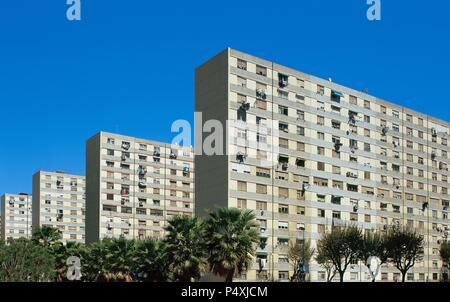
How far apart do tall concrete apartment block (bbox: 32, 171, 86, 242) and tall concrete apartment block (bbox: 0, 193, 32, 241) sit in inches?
1396

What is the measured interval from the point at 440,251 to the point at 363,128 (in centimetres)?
2319

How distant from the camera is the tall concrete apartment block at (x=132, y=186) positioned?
104 meters

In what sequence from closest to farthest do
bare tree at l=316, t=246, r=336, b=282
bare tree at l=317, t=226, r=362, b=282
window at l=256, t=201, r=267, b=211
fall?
bare tree at l=317, t=226, r=362, b=282 < window at l=256, t=201, r=267, b=211 < bare tree at l=316, t=246, r=336, b=282

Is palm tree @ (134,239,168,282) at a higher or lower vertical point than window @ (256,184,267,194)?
lower

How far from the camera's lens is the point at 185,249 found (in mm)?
43594

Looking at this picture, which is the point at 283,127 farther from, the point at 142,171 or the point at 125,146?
the point at 142,171

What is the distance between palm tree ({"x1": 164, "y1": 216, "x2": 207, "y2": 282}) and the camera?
43500 millimetres

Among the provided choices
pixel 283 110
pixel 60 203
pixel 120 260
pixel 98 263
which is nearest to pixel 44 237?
pixel 98 263

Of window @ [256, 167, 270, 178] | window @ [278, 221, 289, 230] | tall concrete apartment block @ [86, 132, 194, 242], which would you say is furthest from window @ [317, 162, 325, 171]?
tall concrete apartment block @ [86, 132, 194, 242]

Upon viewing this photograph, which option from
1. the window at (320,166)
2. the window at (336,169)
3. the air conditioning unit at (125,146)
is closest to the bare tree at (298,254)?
the window at (320,166)

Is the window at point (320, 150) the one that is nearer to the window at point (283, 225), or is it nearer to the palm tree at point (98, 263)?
the window at point (283, 225)

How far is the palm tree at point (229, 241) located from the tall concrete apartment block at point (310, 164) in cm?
2060

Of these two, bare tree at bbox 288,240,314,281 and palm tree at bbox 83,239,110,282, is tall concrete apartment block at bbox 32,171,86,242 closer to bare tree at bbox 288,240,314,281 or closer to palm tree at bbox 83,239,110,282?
palm tree at bbox 83,239,110,282

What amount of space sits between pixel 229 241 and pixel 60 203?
107 metres
